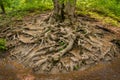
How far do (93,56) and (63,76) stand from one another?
232 cm

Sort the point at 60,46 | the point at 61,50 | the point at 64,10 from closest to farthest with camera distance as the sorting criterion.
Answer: the point at 61,50
the point at 60,46
the point at 64,10

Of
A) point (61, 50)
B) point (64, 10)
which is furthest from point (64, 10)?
point (61, 50)

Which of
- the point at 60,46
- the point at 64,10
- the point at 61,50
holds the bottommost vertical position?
the point at 61,50

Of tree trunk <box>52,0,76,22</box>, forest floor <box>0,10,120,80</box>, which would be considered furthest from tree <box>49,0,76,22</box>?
forest floor <box>0,10,120,80</box>

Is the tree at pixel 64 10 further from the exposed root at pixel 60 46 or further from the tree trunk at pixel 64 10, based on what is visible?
the exposed root at pixel 60 46

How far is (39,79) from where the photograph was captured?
1269cm

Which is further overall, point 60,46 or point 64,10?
point 64,10

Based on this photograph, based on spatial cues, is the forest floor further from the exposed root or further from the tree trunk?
the tree trunk

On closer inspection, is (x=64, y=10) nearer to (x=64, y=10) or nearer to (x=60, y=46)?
(x=64, y=10)

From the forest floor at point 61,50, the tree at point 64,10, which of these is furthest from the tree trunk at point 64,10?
the forest floor at point 61,50

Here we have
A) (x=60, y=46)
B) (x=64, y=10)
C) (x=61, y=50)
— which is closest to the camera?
(x=61, y=50)

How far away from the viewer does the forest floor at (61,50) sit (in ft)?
43.6

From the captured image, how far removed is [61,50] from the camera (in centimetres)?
1447

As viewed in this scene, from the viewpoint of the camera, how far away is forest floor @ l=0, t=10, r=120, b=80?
13.3 m
